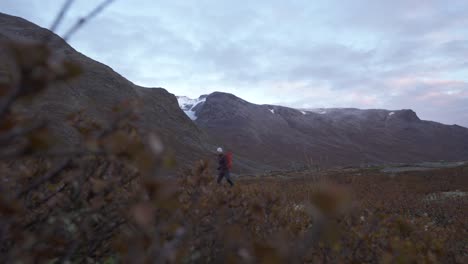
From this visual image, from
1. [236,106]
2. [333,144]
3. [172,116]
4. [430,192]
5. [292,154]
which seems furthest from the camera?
[236,106]

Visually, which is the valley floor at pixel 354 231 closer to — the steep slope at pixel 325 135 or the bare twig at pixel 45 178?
the bare twig at pixel 45 178

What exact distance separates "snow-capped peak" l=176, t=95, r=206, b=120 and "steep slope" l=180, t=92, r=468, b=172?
2200 millimetres

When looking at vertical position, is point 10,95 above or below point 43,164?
above

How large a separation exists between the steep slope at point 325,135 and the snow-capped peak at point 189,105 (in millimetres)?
2200

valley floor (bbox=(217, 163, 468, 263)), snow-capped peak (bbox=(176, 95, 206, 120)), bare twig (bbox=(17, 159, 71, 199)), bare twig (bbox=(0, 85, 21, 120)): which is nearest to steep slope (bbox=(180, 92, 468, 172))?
snow-capped peak (bbox=(176, 95, 206, 120))

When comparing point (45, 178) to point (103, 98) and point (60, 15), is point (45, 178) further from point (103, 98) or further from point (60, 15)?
point (103, 98)

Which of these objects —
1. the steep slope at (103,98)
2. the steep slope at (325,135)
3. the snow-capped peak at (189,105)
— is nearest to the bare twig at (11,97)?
the steep slope at (103,98)

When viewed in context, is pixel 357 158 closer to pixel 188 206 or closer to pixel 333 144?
pixel 333 144

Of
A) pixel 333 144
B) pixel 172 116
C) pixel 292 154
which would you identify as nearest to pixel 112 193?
pixel 172 116

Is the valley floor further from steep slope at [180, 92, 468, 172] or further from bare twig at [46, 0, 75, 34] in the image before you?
steep slope at [180, 92, 468, 172]

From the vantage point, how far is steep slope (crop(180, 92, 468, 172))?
9388cm

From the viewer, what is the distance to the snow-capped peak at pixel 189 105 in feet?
422

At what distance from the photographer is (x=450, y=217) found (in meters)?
10.1

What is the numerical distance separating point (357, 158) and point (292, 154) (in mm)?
16232
